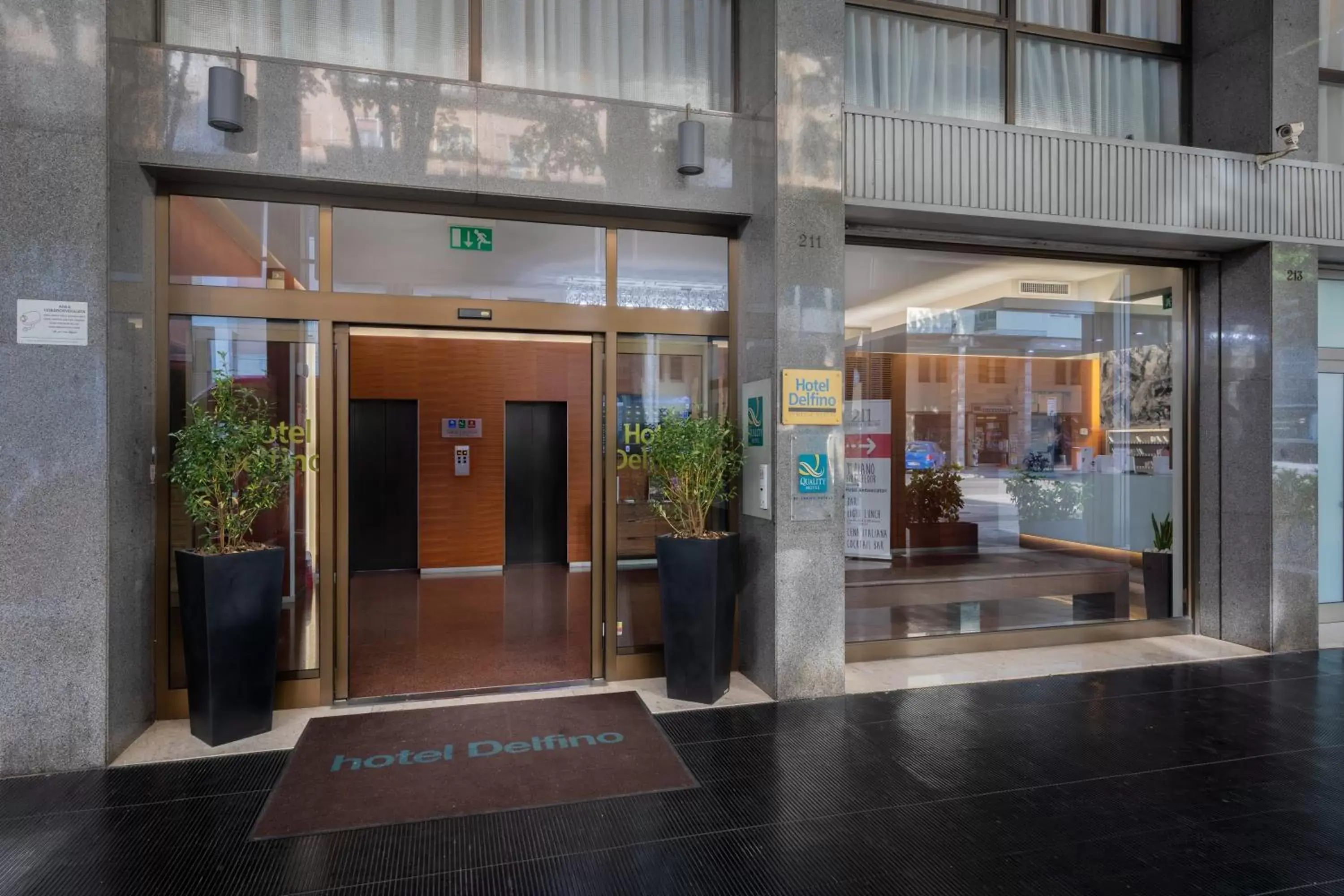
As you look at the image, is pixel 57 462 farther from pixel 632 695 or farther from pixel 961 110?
pixel 961 110

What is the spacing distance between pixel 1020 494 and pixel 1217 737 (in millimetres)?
2248

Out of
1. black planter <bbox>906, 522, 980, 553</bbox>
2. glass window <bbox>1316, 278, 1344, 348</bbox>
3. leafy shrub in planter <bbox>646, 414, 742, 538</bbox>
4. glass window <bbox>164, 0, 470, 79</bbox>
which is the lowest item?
black planter <bbox>906, 522, 980, 553</bbox>

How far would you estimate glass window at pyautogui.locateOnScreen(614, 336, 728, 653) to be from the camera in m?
4.47

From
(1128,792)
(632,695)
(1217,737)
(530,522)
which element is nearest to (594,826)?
(632,695)

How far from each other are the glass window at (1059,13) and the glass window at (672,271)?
2.76 meters

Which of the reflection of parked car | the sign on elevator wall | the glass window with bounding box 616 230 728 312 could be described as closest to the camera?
the glass window with bounding box 616 230 728 312

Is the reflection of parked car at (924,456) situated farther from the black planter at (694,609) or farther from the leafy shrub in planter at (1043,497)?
the black planter at (694,609)

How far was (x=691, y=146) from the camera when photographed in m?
4.14

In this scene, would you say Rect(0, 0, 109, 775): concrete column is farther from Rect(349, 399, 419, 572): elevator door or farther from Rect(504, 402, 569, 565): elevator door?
Rect(504, 402, 569, 565): elevator door

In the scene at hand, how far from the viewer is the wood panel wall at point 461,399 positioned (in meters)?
8.34

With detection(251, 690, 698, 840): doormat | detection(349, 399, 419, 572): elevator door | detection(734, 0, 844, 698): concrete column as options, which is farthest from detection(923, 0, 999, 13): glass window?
detection(349, 399, 419, 572): elevator door

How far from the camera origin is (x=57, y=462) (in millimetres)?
3273

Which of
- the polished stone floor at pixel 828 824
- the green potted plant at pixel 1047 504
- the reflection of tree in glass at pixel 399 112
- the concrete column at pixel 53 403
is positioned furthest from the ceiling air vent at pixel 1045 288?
the concrete column at pixel 53 403

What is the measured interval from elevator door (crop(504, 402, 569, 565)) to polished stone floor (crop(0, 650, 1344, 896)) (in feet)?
17.8
